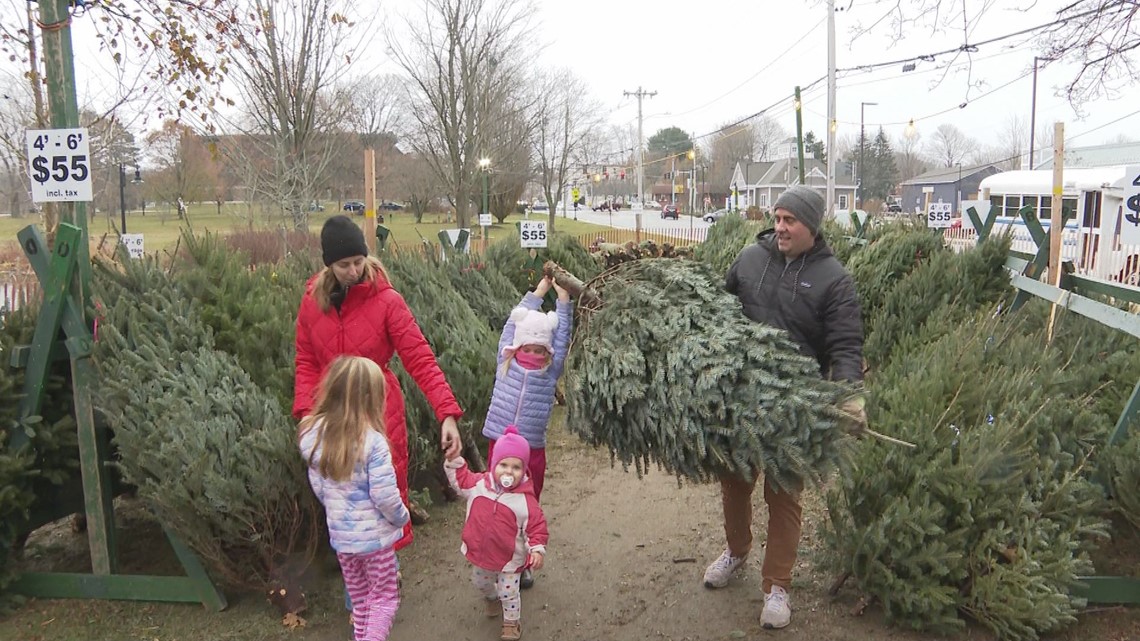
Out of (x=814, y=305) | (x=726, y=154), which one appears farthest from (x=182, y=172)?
(x=726, y=154)

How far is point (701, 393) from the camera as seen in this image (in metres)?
2.87

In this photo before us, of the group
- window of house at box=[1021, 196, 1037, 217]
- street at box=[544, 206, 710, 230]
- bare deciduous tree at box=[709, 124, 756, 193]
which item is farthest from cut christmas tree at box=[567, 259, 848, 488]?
bare deciduous tree at box=[709, 124, 756, 193]

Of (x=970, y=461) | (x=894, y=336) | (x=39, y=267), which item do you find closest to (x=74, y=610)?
(x=39, y=267)

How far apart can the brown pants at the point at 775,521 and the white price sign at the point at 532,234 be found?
6.35 meters

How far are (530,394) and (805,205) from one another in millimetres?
1528

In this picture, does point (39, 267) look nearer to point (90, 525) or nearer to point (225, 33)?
point (90, 525)

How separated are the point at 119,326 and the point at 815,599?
142 inches

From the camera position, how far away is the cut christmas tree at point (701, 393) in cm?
278

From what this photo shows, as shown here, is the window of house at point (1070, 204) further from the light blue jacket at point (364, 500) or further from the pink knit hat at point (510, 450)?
the light blue jacket at point (364, 500)

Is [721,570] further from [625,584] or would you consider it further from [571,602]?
[571,602]

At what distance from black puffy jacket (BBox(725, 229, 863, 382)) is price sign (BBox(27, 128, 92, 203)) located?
124 inches

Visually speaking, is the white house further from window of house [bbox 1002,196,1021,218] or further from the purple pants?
the purple pants

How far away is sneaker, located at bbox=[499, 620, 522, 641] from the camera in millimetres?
3449

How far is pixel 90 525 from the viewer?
12.3 ft
